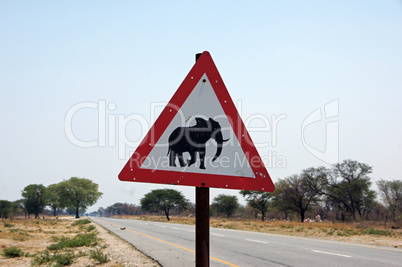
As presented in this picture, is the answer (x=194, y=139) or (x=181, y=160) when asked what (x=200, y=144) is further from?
(x=181, y=160)

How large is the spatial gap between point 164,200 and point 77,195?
123ft

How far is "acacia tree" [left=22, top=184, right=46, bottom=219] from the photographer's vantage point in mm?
112631

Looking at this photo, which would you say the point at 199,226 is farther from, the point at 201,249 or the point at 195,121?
the point at 195,121

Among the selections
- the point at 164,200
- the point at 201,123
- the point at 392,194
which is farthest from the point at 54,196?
the point at 201,123

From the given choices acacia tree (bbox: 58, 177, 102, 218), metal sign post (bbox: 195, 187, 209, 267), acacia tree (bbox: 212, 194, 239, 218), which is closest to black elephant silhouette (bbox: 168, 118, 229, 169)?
metal sign post (bbox: 195, 187, 209, 267)

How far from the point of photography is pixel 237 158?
2.93 metres

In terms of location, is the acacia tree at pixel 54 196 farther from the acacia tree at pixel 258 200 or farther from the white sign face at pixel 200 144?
the white sign face at pixel 200 144

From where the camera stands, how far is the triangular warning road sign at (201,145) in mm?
2717

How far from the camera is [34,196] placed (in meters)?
114

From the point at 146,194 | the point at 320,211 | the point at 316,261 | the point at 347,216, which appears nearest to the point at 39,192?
the point at 146,194

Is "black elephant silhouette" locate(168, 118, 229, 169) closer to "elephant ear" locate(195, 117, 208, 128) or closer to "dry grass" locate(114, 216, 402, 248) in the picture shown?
"elephant ear" locate(195, 117, 208, 128)

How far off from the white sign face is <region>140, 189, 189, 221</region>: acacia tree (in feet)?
309

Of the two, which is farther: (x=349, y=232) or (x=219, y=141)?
(x=349, y=232)

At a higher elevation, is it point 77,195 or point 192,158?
point 192,158
